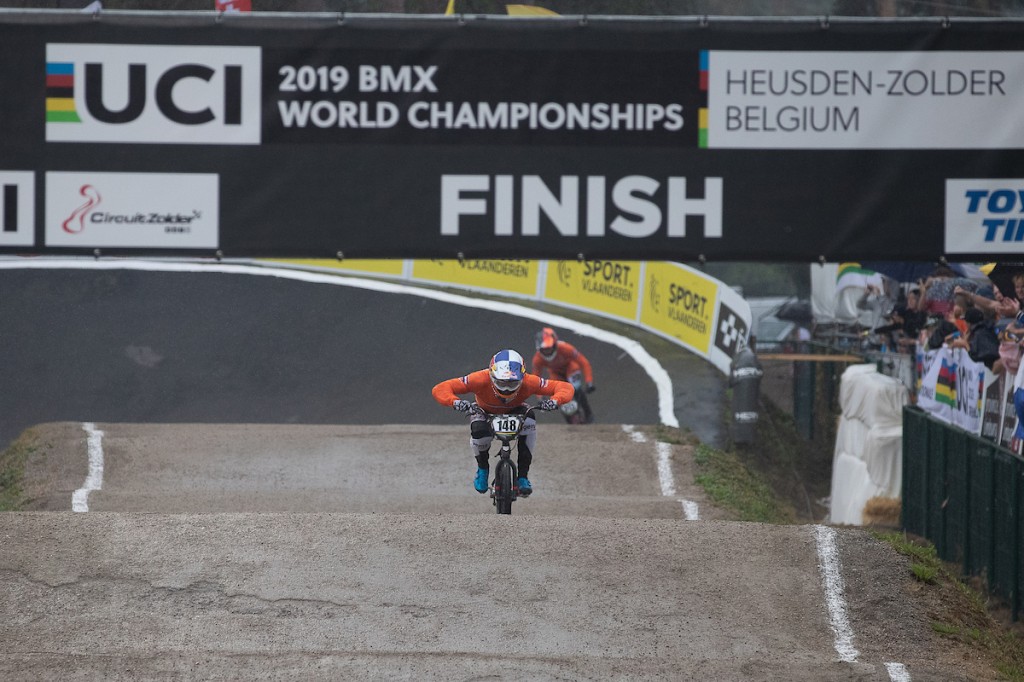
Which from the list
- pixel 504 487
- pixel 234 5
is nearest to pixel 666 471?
pixel 504 487

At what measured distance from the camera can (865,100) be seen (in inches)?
340

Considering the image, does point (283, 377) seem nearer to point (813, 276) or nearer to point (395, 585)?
point (813, 276)

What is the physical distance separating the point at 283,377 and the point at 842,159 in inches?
664

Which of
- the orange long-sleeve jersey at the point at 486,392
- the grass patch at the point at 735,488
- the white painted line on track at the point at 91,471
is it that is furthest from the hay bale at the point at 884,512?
the white painted line on track at the point at 91,471

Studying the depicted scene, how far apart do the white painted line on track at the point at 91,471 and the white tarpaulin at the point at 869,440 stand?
29.7ft

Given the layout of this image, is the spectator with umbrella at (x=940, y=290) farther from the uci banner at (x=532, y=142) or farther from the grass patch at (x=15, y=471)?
the grass patch at (x=15, y=471)

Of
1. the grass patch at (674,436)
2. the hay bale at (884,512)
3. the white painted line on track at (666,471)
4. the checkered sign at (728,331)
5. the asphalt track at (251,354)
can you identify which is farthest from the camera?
the asphalt track at (251,354)

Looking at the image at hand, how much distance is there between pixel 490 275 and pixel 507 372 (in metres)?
17.2

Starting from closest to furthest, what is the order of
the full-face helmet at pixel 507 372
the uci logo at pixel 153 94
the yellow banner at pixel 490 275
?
the uci logo at pixel 153 94 < the full-face helmet at pixel 507 372 < the yellow banner at pixel 490 275

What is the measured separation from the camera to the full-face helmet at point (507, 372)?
11.3 meters

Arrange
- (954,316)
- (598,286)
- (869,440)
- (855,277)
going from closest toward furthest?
(954,316)
(869,440)
(855,277)
(598,286)

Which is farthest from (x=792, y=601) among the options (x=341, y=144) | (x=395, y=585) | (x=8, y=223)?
(x=8, y=223)

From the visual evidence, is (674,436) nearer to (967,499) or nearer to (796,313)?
(967,499)

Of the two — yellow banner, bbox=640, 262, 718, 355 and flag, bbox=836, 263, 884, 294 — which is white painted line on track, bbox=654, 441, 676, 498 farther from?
yellow banner, bbox=640, 262, 718, 355
